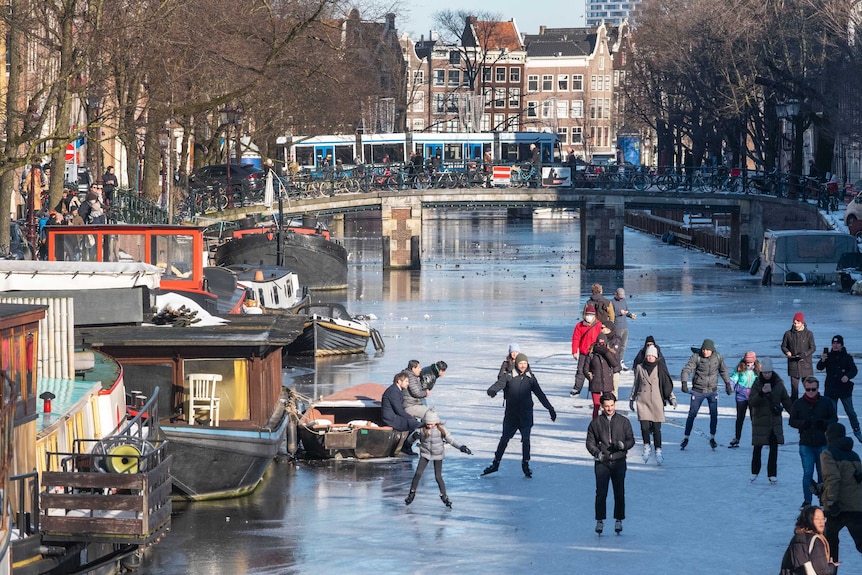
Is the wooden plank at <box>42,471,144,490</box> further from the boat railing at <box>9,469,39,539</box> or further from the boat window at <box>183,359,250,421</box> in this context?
the boat window at <box>183,359,250,421</box>

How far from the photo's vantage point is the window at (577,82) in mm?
146000

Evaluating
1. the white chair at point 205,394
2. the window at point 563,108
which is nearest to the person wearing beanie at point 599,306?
the white chair at point 205,394

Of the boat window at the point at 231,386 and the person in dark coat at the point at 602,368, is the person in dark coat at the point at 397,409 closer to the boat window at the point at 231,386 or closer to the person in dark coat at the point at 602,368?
the boat window at the point at 231,386

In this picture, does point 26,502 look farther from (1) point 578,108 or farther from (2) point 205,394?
(1) point 578,108

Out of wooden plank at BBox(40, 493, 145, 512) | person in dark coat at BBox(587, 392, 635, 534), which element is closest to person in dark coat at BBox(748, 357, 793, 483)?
person in dark coat at BBox(587, 392, 635, 534)

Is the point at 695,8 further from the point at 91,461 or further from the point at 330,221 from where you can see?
the point at 91,461

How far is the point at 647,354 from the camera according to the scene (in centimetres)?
2088

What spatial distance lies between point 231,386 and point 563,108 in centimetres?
12588

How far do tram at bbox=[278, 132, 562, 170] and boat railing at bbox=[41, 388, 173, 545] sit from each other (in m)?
69.8

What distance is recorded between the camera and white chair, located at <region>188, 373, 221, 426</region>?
21.5m

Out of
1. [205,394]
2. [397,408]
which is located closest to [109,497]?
[205,394]

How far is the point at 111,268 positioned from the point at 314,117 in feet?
176

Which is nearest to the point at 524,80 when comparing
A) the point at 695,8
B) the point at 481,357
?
the point at 695,8

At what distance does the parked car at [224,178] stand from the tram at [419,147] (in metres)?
18.5
